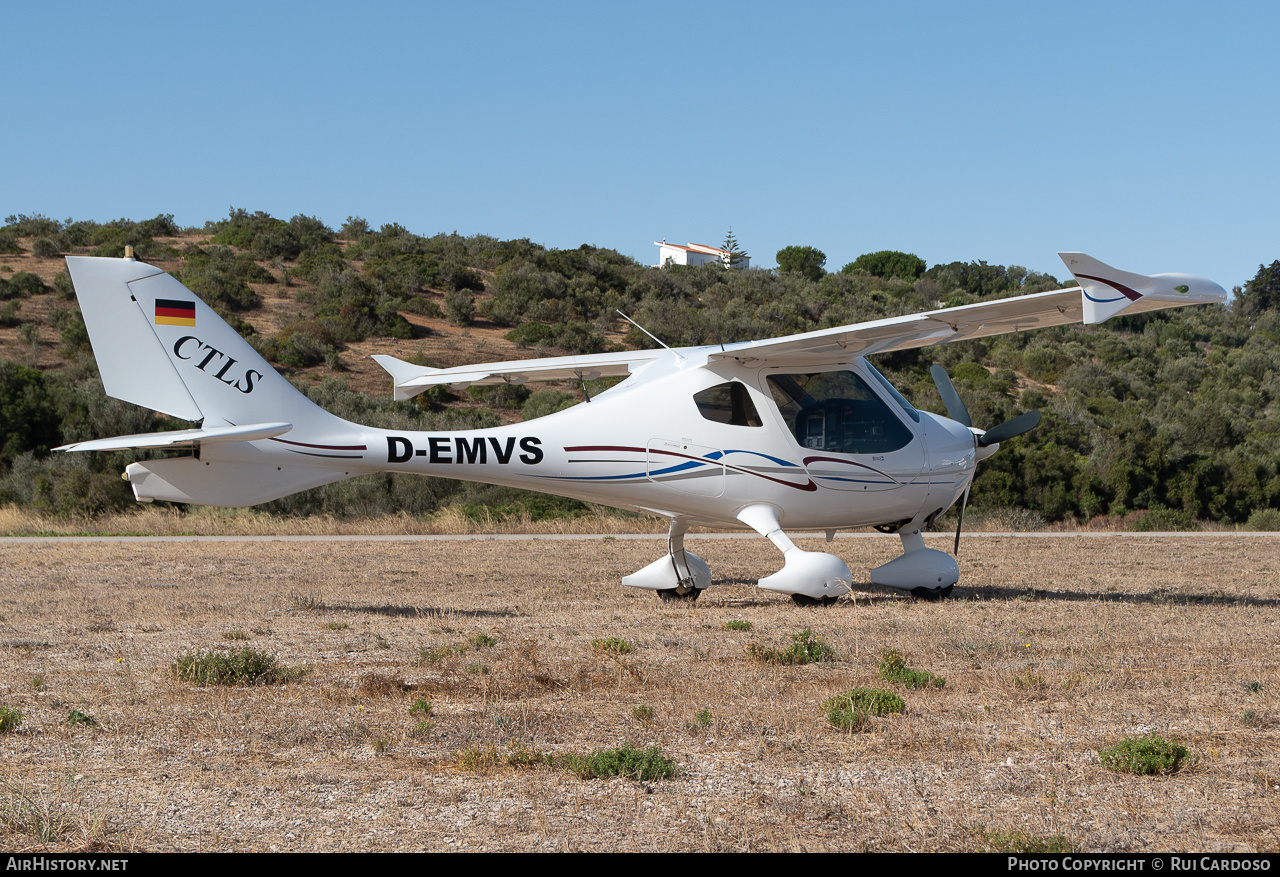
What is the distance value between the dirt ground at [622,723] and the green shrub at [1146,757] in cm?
8

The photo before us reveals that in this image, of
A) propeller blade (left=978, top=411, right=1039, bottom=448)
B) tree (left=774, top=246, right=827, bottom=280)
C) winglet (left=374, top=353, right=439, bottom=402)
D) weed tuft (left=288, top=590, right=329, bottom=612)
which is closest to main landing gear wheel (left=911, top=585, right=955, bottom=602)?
propeller blade (left=978, top=411, right=1039, bottom=448)

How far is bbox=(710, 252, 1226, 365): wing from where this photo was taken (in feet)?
36.2

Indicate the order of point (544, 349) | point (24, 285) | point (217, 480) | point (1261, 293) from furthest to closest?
1. point (1261, 293)
2. point (24, 285)
3. point (544, 349)
4. point (217, 480)

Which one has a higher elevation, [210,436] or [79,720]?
[210,436]

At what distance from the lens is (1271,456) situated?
39469 mm

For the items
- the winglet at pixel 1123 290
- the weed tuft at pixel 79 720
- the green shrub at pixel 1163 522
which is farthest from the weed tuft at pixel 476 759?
the green shrub at pixel 1163 522

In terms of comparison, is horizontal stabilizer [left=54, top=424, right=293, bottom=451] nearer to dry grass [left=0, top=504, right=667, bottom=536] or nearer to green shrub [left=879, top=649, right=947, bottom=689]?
green shrub [left=879, top=649, right=947, bottom=689]

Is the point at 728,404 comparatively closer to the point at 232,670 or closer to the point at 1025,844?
the point at 232,670

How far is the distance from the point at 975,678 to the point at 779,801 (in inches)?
148

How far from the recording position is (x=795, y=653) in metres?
9.62

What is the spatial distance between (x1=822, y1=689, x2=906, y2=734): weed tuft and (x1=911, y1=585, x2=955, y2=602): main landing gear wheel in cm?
693

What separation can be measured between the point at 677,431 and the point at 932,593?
4.16 m

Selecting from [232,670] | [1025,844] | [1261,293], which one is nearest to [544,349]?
[232,670]

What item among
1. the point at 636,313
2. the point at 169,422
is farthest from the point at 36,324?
the point at 636,313
